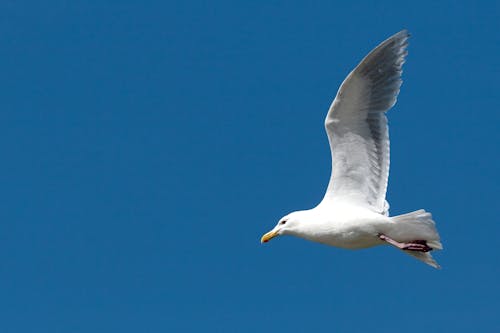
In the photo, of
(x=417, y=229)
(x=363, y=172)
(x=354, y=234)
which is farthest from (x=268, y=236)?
(x=417, y=229)

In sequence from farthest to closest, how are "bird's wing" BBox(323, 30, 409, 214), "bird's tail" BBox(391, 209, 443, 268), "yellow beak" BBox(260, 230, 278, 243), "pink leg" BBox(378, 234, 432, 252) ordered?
"yellow beak" BBox(260, 230, 278, 243) < "bird's wing" BBox(323, 30, 409, 214) < "pink leg" BBox(378, 234, 432, 252) < "bird's tail" BBox(391, 209, 443, 268)

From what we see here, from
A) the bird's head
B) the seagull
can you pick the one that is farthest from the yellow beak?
the seagull

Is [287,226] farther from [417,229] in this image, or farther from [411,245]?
[417,229]

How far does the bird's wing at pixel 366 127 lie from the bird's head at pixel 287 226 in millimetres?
448

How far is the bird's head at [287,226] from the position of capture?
13.4m

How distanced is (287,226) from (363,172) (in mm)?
1227

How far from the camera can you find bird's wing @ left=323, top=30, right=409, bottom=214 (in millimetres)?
13062

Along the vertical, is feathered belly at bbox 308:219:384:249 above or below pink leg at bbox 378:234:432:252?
above

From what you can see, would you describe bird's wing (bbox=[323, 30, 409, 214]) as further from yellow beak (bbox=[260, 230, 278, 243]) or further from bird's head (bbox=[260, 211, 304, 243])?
yellow beak (bbox=[260, 230, 278, 243])

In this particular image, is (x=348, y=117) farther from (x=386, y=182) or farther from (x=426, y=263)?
(x=426, y=263)

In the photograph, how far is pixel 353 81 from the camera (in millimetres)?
12992

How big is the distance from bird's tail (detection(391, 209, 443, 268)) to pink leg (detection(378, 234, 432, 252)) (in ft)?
0.15

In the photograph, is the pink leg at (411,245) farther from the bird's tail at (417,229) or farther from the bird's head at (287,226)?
the bird's head at (287,226)

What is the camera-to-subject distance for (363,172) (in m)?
13.4
